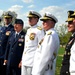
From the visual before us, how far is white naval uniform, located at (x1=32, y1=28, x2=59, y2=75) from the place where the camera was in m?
5.13

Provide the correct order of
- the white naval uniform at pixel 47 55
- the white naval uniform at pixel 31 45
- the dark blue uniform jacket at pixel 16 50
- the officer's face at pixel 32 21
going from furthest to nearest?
the dark blue uniform jacket at pixel 16 50 < the officer's face at pixel 32 21 < the white naval uniform at pixel 31 45 < the white naval uniform at pixel 47 55

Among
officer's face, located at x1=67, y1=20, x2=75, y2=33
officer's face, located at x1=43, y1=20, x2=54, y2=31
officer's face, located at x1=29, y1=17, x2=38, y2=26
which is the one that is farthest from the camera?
officer's face, located at x1=29, y1=17, x2=38, y2=26

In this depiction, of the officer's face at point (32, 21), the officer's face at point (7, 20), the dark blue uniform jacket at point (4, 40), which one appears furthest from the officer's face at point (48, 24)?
the dark blue uniform jacket at point (4, 40)

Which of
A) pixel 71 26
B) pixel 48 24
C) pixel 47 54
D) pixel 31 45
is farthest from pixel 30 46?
pixel 71 26

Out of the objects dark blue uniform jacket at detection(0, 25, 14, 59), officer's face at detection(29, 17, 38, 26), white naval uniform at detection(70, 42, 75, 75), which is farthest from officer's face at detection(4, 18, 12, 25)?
white naval uniform at detection(70, 42, 75, 75)

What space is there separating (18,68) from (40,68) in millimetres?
2232

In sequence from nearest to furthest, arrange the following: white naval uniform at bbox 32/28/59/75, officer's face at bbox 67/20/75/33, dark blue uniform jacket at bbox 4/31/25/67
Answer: officer's face at bbox 67/20/75/33 < white naval uniform at bbox 32/28/59/75 < dark blue uniform jacket at bbox 4/31/25/67

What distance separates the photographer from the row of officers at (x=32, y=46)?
5148 mm

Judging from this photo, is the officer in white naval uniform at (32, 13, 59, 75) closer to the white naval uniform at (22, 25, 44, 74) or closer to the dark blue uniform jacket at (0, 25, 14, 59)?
the white naval uniform at (22, 25, 44, 74)

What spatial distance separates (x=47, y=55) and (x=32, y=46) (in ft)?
4.13

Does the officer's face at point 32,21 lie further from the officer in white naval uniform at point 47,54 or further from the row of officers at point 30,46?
the officer in white naval uniform at point 47,54

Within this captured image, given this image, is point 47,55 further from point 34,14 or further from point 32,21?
point 34,14

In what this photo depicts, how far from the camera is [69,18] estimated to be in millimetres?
4953

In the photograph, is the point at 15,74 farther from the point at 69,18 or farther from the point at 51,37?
the point at 69,18
